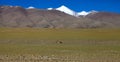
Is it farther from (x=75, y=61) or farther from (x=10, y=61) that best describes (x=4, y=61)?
(x=75, y=61)

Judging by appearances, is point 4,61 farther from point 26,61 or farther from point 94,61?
point 94,61

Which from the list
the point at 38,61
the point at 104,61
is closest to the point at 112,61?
the point at 104,61

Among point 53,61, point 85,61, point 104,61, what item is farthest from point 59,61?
point 104,61

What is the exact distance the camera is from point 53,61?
70.6ft

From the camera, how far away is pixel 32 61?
69.7 ft

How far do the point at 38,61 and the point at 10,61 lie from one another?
6.31 feet

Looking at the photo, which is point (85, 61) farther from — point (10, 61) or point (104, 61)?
point (10, 61)

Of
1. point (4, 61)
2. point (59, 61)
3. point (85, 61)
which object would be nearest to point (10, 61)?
point (4, 61)

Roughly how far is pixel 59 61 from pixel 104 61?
324 centimetres

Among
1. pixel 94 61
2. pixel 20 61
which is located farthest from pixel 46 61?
pixel 94 61

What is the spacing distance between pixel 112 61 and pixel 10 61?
23.5ft

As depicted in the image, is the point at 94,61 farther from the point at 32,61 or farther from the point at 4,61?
the point at 4,61

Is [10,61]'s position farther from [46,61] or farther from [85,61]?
[85,61]

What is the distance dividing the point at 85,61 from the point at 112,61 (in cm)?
193
